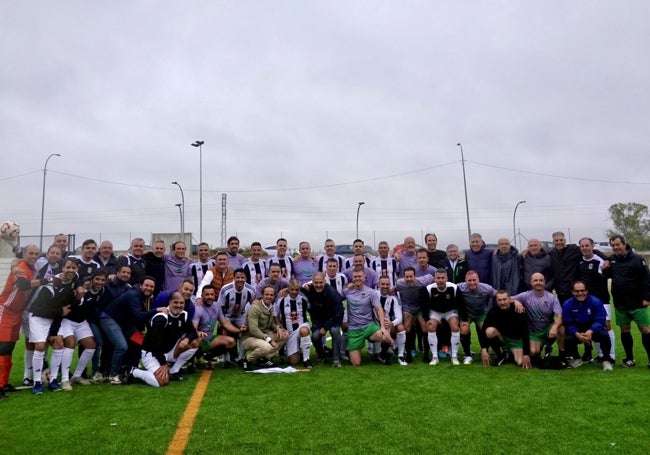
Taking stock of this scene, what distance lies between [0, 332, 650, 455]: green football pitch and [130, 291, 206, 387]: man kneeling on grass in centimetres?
19

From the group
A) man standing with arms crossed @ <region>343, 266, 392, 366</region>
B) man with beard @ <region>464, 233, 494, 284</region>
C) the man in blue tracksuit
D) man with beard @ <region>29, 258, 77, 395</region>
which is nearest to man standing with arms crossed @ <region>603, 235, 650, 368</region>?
the man in blue tracksuit

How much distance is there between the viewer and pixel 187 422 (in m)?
4.35

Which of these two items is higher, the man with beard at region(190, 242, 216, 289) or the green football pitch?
the man with beard at region(190, 242, 216, 289)

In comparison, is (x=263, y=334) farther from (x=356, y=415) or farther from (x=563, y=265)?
(x=563, y=265)

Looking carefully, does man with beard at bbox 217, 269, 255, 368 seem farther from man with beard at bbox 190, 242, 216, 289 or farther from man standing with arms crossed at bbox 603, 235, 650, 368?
man standing with arms crossed at bbox 603, 235, 650, 368

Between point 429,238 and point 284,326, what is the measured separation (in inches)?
120

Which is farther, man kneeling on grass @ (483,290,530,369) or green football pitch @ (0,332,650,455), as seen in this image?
man kneeling on grass @ (483,290,530,369)

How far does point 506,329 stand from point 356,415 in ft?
11.1

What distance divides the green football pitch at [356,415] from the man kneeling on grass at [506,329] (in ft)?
1.68

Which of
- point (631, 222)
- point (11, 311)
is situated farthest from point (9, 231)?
point (631, 222)

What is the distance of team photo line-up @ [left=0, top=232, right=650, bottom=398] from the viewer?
6.04 metres

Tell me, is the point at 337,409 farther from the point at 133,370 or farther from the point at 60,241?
the point at 60,241

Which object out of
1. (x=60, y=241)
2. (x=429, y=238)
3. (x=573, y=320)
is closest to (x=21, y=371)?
(x=60, y=241)

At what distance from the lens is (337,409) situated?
4.68 metres
